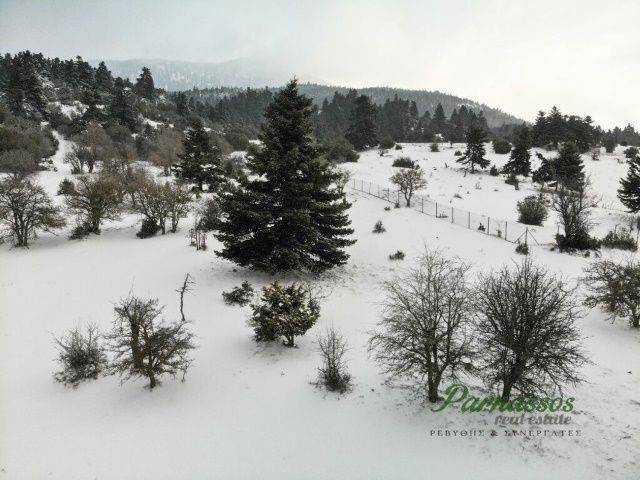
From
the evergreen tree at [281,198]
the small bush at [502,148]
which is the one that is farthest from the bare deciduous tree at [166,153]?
the small bush at [502,148]

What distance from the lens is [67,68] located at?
89.8m

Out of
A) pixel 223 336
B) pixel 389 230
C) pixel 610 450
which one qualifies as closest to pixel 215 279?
pixel 223 336

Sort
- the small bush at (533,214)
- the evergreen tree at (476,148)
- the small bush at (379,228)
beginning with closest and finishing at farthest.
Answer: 1. the small bush at (379,228)
2. the small bush at (533,214)
3. the evergreen tree at (476,148)

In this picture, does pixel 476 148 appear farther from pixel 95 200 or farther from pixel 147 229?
pixel 95 200

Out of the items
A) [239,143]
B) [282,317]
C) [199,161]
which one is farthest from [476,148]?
[282,317]

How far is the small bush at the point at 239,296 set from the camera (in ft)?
61.7

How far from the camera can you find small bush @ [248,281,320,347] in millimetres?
14961

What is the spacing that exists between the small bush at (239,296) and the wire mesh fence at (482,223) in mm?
18556

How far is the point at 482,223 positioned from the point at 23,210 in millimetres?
34238

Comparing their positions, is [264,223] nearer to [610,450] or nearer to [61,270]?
[61,270]

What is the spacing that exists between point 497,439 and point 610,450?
9.35 feet

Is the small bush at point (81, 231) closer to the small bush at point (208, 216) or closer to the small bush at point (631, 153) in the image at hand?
the small bush at point (208, 216)

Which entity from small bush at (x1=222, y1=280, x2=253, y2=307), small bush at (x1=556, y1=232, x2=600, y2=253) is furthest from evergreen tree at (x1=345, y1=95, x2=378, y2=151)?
small bush at (x1=222, y1=280, x2=253, y2=307)

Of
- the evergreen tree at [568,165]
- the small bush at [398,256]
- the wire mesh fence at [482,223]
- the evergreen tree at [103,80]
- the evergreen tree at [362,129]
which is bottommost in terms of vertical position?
the small bush at [398,256]
